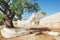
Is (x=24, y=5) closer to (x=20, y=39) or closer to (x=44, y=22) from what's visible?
(x=20, y=39)

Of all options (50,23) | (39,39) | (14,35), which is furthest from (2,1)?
(50,23)

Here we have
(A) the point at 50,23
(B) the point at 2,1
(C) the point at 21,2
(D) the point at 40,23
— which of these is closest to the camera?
(C) the point at 21,2

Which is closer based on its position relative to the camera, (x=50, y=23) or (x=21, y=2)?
(x=21, y=2)

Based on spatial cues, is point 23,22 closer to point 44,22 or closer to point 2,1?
point 44,22

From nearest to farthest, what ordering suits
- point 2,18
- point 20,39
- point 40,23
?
point 20,39 → point 2,18 → point 40,23

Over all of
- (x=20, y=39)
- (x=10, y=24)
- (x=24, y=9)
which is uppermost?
(x=24, y=9)

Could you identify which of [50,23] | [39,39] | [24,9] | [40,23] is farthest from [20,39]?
[40,23]

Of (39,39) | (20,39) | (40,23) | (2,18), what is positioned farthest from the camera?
(40,23)

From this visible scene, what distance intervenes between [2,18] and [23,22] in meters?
5.90

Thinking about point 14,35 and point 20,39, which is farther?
point 14,35

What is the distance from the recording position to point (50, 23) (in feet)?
44.1

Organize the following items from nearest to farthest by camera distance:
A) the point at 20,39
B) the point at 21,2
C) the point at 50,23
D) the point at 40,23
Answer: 1. the point at 20,39
2. the point at 21,2
3. the point at 50,23
4. the point at 40,23

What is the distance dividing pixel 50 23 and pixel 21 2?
244 inches

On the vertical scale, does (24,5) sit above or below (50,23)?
above
